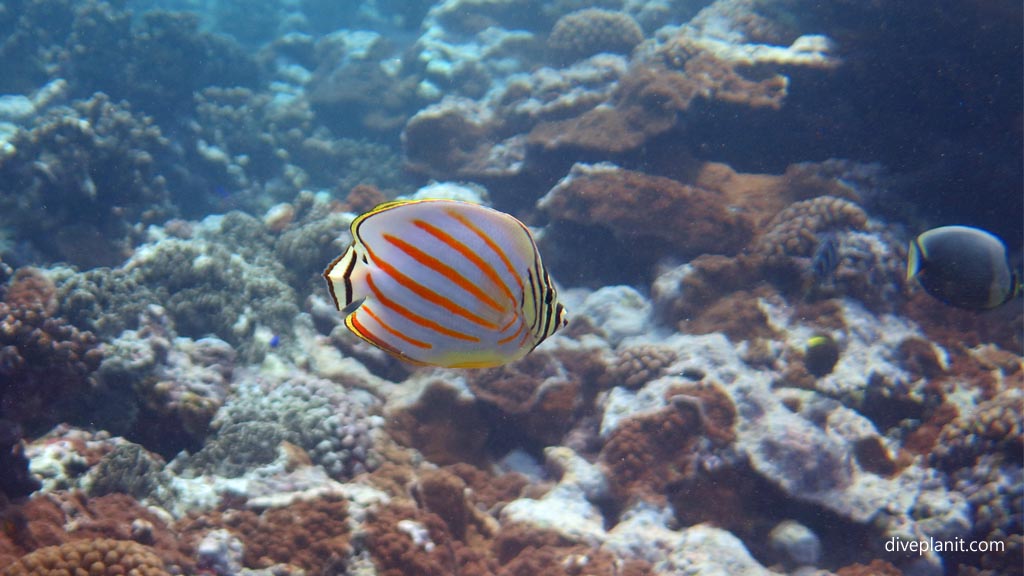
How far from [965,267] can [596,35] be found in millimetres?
10612

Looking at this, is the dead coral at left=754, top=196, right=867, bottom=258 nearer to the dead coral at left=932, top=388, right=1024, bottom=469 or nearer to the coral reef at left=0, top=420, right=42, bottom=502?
the dead coral at left=932, top=388, right=1024, bottom=469

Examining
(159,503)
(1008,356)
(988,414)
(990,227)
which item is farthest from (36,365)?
(990,227)

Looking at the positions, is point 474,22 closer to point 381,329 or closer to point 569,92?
point 569,92

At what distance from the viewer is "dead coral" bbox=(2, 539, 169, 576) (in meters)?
2.36

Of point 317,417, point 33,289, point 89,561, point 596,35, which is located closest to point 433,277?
point 89,561

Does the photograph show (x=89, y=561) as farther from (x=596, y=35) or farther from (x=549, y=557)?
(x=596, y=35)

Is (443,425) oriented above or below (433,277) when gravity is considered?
above

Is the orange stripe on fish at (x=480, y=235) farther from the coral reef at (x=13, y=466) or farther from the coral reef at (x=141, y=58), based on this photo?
the coral reef at (x=141, y=58)

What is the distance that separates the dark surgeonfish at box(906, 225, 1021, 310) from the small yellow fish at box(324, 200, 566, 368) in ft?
12.8

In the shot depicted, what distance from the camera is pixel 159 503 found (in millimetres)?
3822

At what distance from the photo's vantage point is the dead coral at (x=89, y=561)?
236cm

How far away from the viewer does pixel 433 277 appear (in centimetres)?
148

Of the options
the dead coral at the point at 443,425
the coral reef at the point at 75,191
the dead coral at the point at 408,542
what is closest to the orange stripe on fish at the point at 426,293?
the dead coral at the point at 408,542

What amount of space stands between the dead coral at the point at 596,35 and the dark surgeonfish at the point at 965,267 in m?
10.2
